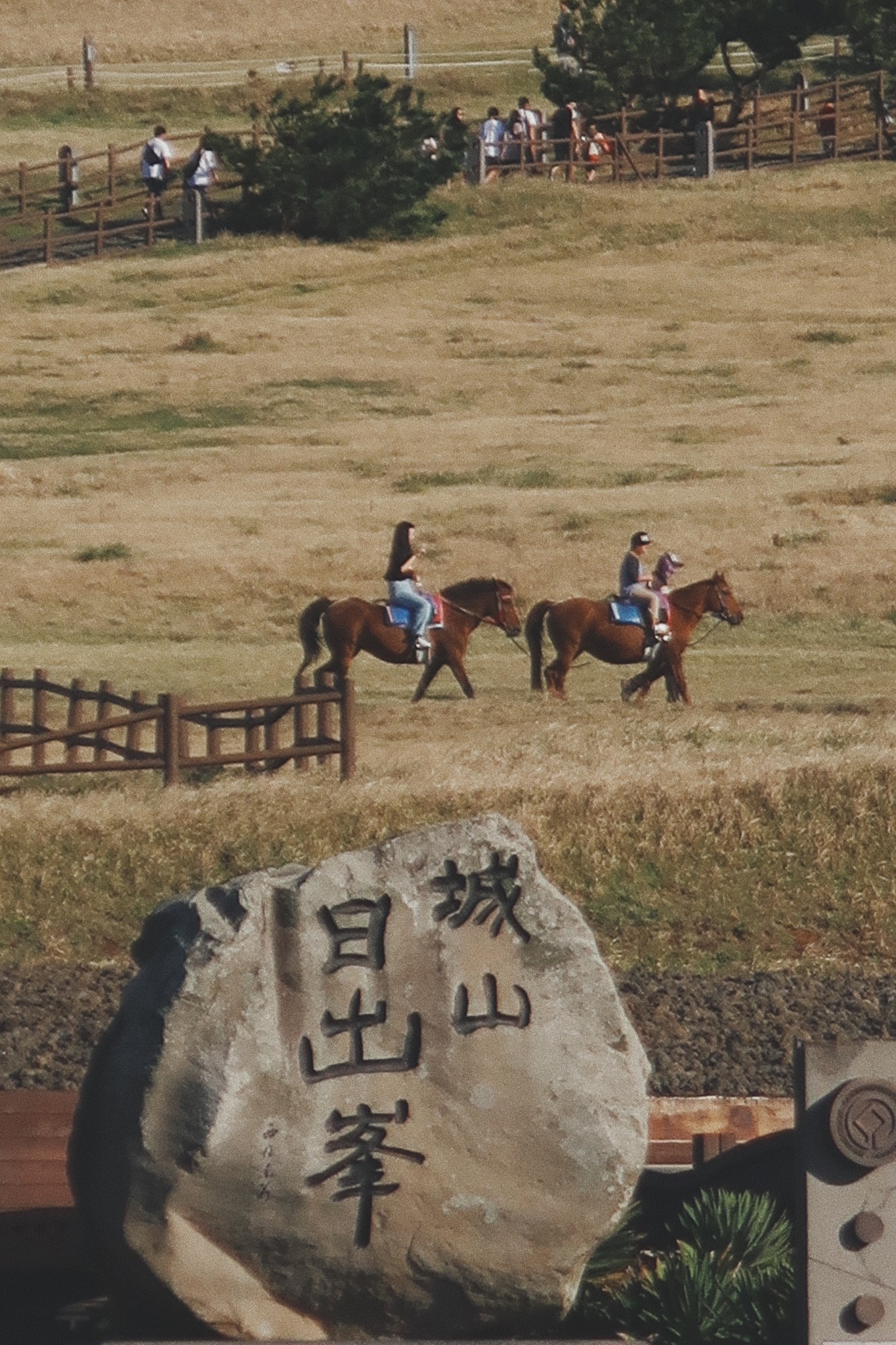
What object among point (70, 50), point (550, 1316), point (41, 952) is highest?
point (70, 50)

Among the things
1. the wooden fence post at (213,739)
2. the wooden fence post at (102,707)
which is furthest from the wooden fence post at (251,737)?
the wooden fence post at (102,707)

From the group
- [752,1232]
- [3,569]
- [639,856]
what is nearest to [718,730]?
[639,856]

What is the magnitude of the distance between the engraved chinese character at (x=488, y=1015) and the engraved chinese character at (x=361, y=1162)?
41 centimetres

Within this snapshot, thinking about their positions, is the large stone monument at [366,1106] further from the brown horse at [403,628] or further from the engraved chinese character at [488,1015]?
the brown horse at [403,628]

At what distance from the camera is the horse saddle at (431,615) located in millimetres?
23766

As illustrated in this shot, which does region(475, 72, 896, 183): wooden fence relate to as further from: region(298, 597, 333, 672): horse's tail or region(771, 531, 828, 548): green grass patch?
region(298, 597, 333, 672): horse's tail

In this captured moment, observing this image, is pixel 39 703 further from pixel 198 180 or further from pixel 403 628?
pixel 198 180

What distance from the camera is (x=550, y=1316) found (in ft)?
29.9

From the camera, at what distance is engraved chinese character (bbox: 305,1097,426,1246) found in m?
8.81

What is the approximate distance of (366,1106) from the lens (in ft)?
29.3

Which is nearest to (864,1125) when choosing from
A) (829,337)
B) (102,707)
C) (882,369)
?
(102,707)

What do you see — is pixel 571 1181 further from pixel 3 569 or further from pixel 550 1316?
pixel 3 569

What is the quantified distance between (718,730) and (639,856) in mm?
3235

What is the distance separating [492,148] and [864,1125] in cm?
4000
